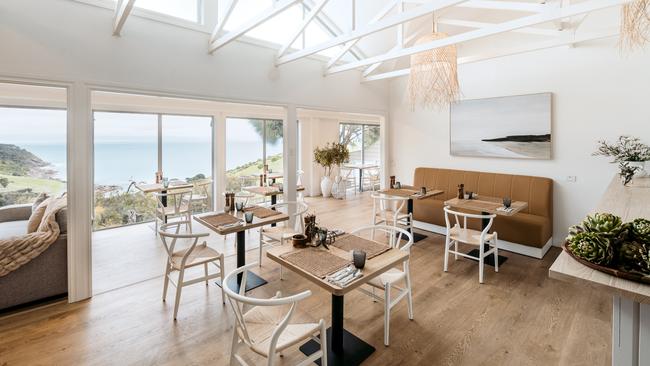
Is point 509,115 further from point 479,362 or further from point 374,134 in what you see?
point 374,134

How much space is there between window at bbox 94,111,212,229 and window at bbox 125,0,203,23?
10.1ft

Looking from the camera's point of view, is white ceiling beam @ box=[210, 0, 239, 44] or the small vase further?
the small vase

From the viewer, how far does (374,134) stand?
34.1ft

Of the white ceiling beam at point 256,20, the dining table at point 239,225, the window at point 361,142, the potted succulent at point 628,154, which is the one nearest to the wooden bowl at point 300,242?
the dining table at point 239,225

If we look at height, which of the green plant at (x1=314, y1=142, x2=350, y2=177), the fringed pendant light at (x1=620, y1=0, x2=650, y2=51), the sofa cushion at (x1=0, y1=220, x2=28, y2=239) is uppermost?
the fringed pendant light at (x1=620, y1=0, x2=650, y2=51)

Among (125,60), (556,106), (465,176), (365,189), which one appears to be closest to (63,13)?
(125,60)

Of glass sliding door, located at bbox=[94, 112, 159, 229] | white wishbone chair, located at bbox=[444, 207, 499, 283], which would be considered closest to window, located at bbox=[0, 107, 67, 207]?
glass sliding door, located at bbox=[94, 112, 159, 229]

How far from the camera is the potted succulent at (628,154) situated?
3.48 meters

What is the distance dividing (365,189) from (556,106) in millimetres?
6005

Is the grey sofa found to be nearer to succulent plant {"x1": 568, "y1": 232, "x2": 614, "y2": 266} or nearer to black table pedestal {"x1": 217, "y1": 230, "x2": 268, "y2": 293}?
black table pedestal {"x1": 217, "y1": 230, "x2": 268, "y2": 293}

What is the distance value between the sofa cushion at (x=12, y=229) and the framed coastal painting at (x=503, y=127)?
6440 mm

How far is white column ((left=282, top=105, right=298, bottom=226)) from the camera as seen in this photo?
4.80 m

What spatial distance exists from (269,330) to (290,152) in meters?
3.35

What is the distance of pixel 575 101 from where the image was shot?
422cm
